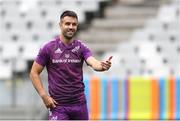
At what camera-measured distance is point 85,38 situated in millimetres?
13742

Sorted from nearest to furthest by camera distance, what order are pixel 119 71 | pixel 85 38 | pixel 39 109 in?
1. pixel 39 109
2. pixel 119 71
3. pixel 85 38

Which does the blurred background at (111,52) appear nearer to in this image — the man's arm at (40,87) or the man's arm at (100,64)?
the man's arm at (40,87)

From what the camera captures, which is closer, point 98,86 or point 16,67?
point 98,86

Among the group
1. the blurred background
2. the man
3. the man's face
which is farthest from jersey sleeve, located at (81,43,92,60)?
the blurred background

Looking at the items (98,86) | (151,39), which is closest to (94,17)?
(151,39)

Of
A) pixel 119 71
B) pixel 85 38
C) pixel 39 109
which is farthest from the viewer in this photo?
pixel 85 38

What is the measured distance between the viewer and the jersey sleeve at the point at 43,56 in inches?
207

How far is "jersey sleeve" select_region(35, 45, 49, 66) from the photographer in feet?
17.3

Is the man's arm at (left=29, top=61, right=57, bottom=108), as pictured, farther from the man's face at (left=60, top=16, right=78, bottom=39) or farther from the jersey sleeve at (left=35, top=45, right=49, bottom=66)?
the man's face at (left=60, top=16, right=78, bottom=39)

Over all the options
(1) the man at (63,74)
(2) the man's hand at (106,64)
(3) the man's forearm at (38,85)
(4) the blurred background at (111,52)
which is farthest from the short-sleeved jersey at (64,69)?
(4) the blurred background at (111,52)

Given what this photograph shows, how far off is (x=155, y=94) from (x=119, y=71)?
1.52 metres

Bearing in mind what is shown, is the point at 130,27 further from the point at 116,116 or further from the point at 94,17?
the point at 116,116

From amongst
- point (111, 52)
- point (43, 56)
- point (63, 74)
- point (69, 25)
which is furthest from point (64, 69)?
point (111, 52)

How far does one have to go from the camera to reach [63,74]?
17.2ft
